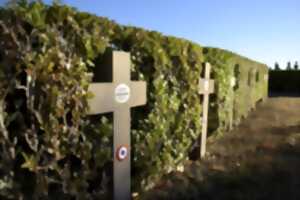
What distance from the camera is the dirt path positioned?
3.48 m

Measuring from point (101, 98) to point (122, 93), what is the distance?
12.7 inches

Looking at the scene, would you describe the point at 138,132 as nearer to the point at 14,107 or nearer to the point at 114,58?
the point at 114,58

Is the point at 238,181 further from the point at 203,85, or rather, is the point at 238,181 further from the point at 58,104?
the point at 58,104

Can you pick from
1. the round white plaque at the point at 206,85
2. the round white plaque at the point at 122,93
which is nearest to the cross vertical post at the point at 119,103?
the round white plaque at the point at 122,93

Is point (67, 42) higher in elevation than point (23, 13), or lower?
lower

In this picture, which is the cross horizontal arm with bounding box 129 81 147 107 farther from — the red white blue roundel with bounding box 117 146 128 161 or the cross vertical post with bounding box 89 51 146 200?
the red white blue roundel with bounding box 117 146 128 161

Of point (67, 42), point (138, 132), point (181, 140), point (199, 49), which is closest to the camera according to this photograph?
point (67, 42)

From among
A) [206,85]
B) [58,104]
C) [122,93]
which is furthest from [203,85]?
[58,104]

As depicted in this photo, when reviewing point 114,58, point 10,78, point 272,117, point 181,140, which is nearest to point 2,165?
point 10,78

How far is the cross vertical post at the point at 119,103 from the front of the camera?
258cm

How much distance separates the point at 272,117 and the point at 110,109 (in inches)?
317

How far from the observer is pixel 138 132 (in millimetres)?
3246

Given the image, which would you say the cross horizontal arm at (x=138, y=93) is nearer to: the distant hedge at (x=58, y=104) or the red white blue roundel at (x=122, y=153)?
the distant hedge at (x=58, y=104)

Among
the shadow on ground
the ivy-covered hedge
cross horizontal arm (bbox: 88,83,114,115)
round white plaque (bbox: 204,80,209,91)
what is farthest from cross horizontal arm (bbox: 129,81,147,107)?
the ivy-covered hedge
